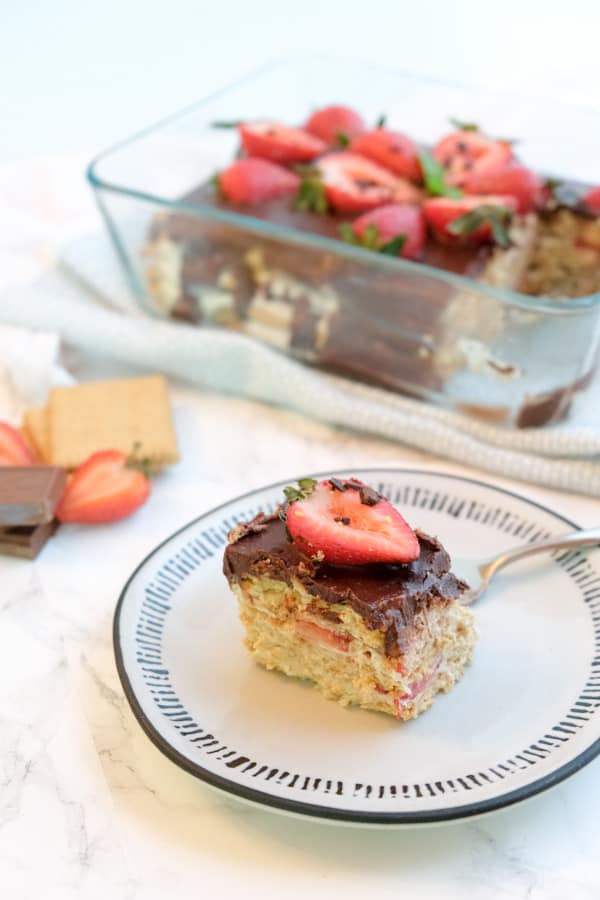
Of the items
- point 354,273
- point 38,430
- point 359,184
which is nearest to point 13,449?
point 38,430

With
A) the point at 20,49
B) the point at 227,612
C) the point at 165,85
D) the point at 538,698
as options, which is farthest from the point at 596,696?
the point at 20,49

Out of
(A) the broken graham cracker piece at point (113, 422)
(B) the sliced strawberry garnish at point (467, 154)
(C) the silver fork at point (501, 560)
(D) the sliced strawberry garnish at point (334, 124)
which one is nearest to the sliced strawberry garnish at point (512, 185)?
(B) the sliced strawberry garnish at point (467, 154)

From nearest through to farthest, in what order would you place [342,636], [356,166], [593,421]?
1. [342,636]
2. [593,421]
3. [356,166]

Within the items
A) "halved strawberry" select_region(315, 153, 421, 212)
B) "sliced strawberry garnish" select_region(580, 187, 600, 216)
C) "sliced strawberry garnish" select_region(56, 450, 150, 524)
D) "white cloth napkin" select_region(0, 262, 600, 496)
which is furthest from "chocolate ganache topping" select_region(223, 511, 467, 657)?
"sliced strawberry garnish" select_region(580, 187, 600, 216)

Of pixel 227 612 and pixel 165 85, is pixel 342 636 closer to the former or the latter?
pixel 227 612

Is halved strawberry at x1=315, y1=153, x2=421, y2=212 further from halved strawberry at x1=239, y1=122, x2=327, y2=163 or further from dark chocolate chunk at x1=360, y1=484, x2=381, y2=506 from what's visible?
dark chocolate chunk at x1=360, y1=484, x2=381, y2=506

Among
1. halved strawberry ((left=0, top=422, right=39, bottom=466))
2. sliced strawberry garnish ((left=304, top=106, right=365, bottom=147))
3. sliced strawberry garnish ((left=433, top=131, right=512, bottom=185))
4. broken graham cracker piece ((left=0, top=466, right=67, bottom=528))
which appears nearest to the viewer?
broken graham cracker piece ((left=0, top=466, right=67, bottom=528))

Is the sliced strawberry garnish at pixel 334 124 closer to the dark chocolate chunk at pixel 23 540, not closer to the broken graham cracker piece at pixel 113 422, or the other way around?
the broken graham cracker piece at pixel 113 422
